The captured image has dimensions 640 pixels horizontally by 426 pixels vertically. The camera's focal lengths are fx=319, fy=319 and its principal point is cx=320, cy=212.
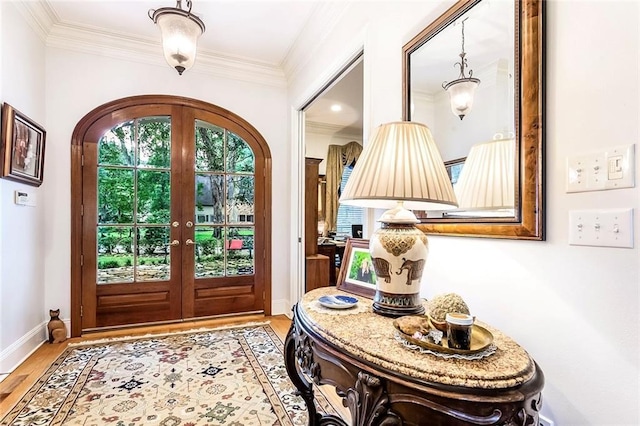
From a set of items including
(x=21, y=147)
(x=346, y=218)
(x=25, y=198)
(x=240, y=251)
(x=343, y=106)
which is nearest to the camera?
(x=21, y=147)

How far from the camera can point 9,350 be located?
2.23 m

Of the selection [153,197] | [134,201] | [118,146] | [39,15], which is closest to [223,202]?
[153,197]

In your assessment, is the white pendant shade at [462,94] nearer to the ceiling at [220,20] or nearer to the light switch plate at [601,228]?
the light switch plate at [601,228]

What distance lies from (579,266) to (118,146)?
3.51 m

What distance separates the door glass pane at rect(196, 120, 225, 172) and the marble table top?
8.49 ft

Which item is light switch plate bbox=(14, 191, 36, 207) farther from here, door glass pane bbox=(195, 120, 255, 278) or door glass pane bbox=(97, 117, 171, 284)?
door glass pane bbox=(195, 120, 255, 278)

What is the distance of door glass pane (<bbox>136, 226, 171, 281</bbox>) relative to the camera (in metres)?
3.10

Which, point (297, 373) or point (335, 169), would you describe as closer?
point (297, 373)

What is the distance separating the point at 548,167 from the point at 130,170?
329 cm

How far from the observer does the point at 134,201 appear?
10.1ft

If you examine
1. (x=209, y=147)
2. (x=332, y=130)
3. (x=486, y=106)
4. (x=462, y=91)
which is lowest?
(x=486, y=106)

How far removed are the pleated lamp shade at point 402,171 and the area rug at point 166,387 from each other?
1.34m

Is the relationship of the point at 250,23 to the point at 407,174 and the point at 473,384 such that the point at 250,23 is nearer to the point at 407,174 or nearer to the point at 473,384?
the point at 407,174

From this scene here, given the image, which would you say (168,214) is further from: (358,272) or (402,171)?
(402,171)
